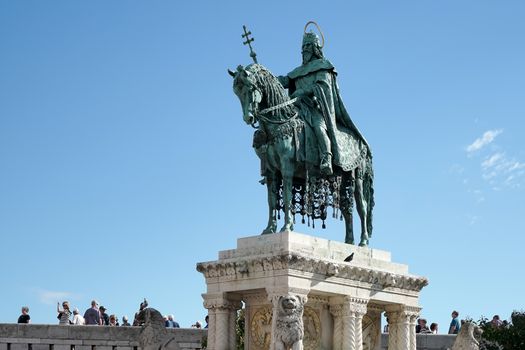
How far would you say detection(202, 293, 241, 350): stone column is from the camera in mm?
20734

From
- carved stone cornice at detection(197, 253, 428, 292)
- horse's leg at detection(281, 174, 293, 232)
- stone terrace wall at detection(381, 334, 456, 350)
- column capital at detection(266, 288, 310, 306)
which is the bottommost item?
stone terrace wall at detection(381, 334, 456, 350)

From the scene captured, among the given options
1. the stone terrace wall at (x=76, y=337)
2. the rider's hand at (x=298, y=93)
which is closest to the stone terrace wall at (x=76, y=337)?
the stone terrace wall at (x=76, y=337)

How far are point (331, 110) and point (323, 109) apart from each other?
17 cm

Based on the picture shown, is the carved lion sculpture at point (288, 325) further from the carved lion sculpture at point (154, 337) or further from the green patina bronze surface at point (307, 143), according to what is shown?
the carved lion sculpture at point (154, 337)

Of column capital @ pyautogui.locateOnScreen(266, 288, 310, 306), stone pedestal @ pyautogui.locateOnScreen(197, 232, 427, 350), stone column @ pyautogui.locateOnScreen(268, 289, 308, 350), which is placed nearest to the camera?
stone column @ pyautogui.locateOnScreen(268, 289, 308, 350)

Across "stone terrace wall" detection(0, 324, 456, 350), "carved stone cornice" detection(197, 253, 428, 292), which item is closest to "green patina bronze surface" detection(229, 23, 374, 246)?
"carved stone cornice" detection(197, 253, 428, 292)

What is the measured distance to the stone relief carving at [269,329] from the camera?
20.7 m

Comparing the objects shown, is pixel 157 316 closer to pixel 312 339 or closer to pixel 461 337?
pixel 312 339

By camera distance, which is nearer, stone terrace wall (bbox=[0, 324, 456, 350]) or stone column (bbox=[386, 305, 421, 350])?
stone column (bbox=[386, 305, 421, 350])

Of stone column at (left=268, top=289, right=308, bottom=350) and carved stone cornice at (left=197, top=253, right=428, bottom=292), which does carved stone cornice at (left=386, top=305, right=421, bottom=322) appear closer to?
carved stone cornice at (left=197, top=253, right=428, bottom=292)

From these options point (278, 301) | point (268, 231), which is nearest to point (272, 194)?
point (268, 231)

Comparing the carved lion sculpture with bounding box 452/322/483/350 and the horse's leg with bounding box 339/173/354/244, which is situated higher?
the horse's leg with bounding box 339/173/354/244

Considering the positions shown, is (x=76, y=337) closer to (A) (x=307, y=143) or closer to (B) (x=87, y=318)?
(B) (x=87, y=318)

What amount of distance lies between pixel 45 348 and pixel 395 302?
37.0 feet
